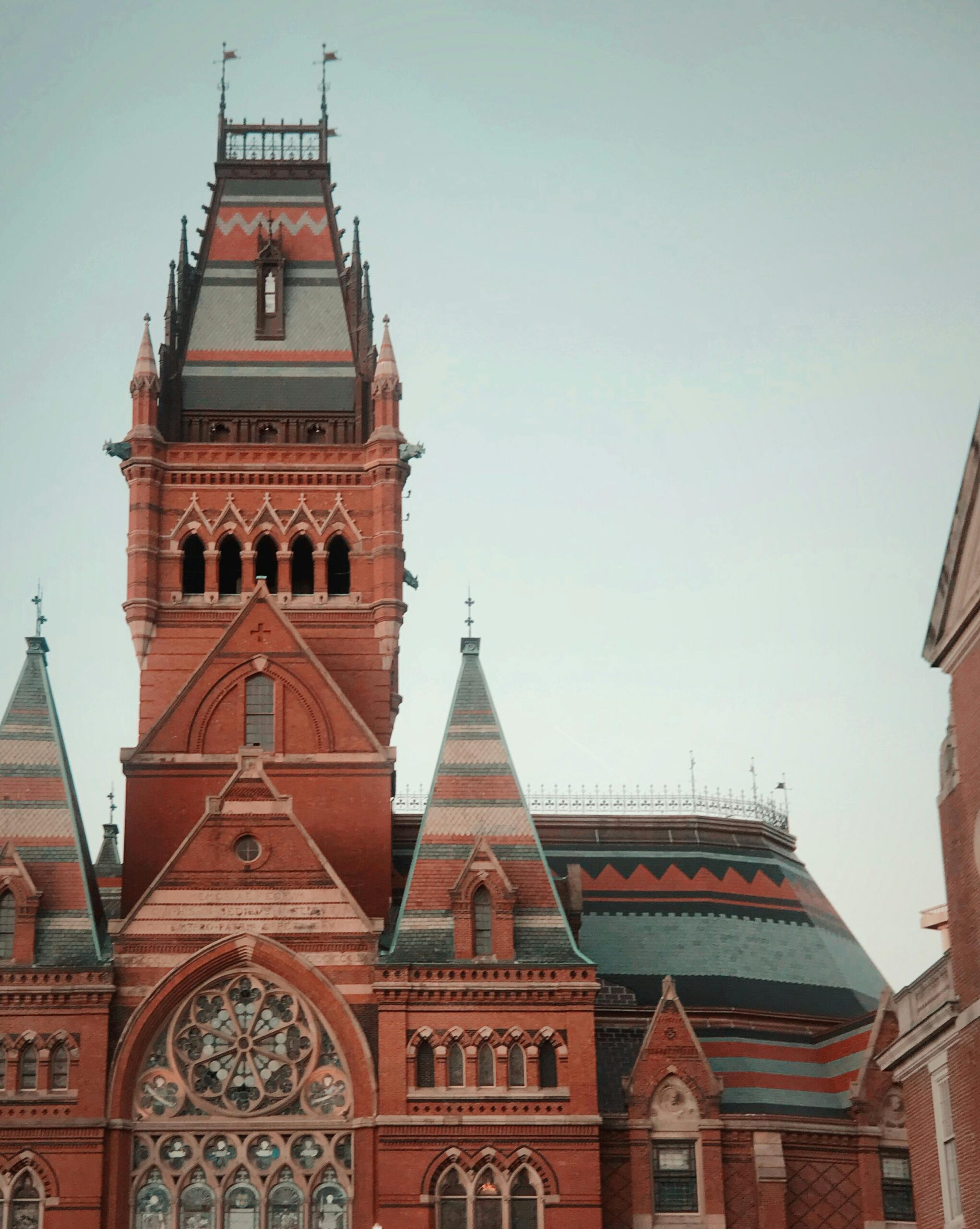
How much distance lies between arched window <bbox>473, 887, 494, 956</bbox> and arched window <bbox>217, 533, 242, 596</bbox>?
13814 mm

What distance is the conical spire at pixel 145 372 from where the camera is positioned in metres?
72.5

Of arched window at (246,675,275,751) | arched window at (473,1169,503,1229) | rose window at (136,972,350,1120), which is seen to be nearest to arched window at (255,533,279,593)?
arched window at (246,675,275,751)

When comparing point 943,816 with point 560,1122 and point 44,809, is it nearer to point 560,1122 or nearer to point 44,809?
point 560,1122

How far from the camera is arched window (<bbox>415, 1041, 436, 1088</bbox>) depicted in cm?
6012

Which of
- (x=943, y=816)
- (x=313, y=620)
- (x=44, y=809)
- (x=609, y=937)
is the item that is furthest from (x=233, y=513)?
(x=943, y=816)

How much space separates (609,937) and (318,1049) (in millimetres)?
14969

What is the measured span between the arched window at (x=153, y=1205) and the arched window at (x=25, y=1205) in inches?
95.8

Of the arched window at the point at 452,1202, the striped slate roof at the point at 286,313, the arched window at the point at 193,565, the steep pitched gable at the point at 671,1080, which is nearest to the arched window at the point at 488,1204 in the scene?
the arched window at the point at 452,1202

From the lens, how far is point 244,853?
62.2m

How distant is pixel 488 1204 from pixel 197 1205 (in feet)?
23.6

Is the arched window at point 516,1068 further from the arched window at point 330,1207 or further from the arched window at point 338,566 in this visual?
the arched window at point 338,566

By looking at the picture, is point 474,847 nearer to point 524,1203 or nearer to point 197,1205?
point 524,1203

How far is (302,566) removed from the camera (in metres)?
71.8

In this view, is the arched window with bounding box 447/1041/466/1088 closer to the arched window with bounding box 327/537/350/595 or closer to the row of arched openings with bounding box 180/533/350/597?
the row of arched openings with bounding box 180/533/350/597
